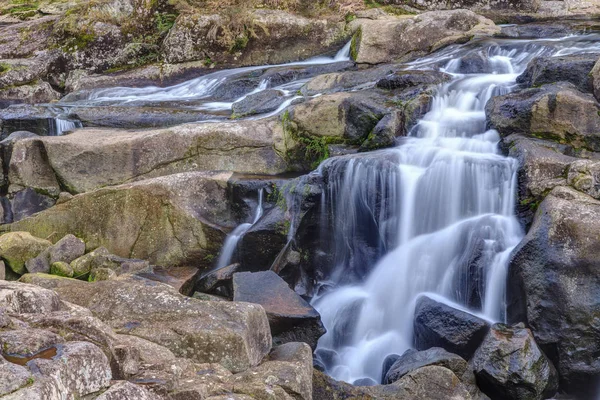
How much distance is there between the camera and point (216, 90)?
14547mm

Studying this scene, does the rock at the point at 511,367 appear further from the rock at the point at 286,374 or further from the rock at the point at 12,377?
the rock at the point at 12,377

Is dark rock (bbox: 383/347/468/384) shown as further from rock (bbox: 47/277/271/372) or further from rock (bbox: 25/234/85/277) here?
rock (bbox: 25/234/85/277)

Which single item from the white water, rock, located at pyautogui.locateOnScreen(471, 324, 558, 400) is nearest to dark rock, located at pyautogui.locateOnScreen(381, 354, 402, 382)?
rock, located at pyautogui.locateOnScreen(471, 324, 558, 400)

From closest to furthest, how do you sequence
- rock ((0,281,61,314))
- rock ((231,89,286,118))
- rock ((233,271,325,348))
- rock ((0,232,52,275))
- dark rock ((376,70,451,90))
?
rock ((0,281,61,314)) < rock ((233,271,325,348)) < rock ((0,232,52,275)) < dark rock ((376,70,451,90)) < rock ((231,89,286,118))

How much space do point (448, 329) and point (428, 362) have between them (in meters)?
0.78

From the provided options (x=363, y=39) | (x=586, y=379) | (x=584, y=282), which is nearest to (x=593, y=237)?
(x=584, y=282)

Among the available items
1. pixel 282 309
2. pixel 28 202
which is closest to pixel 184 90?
pixel 28 202

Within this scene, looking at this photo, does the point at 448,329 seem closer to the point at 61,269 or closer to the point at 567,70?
the point at 61,269

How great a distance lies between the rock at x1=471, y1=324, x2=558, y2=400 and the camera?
5941mm

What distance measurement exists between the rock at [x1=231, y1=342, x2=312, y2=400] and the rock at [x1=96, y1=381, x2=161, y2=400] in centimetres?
79

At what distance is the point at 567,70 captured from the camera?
1000 centimetres

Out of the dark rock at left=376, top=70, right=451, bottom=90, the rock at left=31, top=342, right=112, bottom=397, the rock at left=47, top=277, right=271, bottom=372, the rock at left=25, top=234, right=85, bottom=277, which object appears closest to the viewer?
the rock at left=31, top=342, right=112, bottom=397

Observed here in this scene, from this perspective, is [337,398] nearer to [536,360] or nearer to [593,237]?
[536,360]

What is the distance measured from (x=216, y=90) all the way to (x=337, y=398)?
33.6ft
